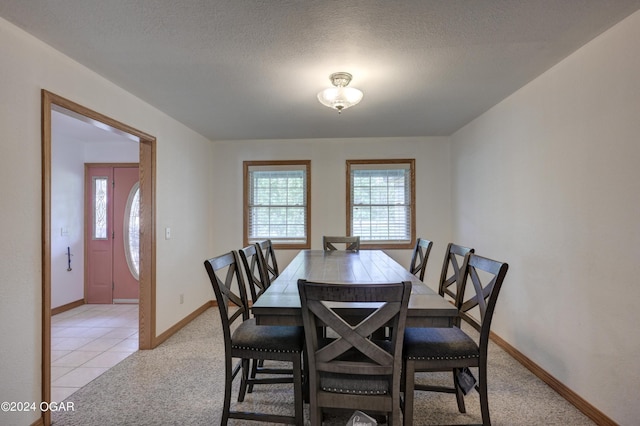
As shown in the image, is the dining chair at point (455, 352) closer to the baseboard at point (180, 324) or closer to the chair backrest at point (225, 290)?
the chair backrest at point (225, 290)

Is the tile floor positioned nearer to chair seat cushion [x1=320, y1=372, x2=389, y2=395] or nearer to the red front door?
the red front door

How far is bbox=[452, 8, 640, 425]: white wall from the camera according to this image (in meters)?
1.80

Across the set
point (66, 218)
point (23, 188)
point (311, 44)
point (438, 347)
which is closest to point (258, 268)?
Result: point (438, 347)

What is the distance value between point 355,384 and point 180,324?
2917 mm

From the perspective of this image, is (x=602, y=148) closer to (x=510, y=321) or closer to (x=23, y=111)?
(x=510, y=321)

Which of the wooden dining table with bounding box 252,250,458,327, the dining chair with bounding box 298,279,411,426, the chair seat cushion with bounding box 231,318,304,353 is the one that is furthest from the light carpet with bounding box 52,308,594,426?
the wooden dining table with bounding box 252,250,458,327

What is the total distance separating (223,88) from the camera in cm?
271

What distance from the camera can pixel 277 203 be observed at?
4.70m

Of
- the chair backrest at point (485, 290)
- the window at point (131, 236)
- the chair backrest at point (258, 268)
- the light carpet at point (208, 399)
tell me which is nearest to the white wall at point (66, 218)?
the window at point (131, 236)

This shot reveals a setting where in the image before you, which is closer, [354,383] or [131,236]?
[354,383]

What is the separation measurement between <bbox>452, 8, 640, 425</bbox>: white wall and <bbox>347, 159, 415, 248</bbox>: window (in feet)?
4.99

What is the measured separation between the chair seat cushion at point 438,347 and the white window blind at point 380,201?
9.02ft

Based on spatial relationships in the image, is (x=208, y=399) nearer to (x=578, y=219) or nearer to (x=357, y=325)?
(x=357, y=325)

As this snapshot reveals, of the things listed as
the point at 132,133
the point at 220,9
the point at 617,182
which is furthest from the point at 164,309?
the point at 617,182
